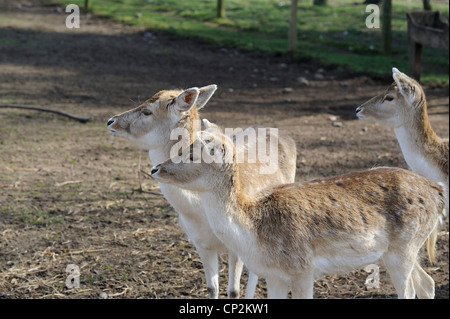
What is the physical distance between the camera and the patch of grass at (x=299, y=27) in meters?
12.6

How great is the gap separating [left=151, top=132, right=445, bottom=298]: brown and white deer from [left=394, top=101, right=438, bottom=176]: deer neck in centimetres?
123

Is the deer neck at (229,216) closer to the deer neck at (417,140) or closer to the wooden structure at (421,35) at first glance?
the deer neck at (417,140)

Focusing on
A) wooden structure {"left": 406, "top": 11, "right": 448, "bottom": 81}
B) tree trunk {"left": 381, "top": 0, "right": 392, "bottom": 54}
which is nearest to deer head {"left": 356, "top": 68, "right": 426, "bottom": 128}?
wooden structure {"left": 406, "top": 11, "right": 448, "bottom": 81}

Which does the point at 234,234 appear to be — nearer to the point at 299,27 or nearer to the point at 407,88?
the point at 407,88

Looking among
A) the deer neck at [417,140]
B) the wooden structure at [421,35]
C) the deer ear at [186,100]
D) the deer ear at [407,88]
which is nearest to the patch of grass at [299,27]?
the wooden structure at [421,35]

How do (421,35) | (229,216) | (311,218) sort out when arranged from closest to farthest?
(229,216) < (311,218) < (421,35)

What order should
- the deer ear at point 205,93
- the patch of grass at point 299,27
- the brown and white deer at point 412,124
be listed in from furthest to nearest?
the patch of grass at point 299,27 → the brown and white deer at point 412,124 → the deer ear at point 205,93

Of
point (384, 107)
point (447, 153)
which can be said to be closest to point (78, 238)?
point (384, 107)

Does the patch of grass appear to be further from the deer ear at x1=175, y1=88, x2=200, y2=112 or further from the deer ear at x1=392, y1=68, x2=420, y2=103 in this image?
the deer ear at x1=175, y1=88, x2=200, y2=112

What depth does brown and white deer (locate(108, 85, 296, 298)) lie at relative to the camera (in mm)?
4254

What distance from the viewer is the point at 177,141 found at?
4.41 m

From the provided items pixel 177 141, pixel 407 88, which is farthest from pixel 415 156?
pixel 177 141

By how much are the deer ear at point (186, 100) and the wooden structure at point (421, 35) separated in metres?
6.85

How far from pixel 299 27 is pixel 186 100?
38.3 feet
